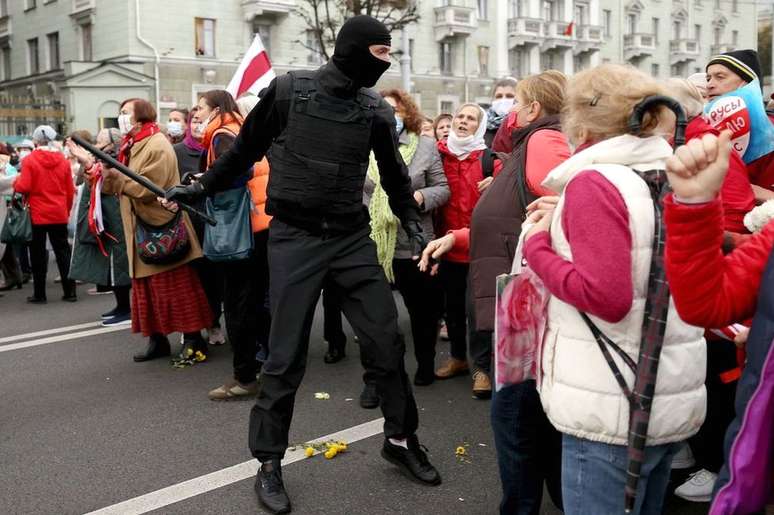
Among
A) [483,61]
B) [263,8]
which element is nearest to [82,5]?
[263,8]

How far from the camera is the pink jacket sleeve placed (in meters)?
2.08

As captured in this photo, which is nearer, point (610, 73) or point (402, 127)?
point (610, 73)

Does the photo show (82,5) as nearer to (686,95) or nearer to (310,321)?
(310,321)

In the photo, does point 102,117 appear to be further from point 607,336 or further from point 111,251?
point 607,336

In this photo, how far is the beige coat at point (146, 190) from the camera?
5742 millimetres

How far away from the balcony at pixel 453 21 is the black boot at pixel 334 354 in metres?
36.3

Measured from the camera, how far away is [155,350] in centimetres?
644

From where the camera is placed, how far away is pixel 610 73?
2256 millimetres

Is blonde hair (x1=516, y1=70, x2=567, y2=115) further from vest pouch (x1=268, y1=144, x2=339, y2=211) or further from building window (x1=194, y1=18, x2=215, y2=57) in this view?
building window (x1=194, y1=18, x2=215, y2=57)

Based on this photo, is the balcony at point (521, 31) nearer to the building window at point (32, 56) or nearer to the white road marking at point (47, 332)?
the building window at point (32, 56)

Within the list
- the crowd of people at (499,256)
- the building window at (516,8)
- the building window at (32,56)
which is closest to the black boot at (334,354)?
the crowd of people at (499,256)

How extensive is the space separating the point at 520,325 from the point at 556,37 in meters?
46.0

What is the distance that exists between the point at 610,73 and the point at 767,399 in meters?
1.05

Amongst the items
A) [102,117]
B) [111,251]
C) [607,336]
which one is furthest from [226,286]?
[102,117]
